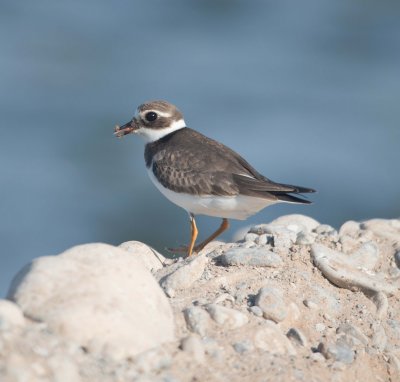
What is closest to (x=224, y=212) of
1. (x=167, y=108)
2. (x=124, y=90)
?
(x=167, y=108)

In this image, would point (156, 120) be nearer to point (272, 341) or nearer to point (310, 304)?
point (310, 304)

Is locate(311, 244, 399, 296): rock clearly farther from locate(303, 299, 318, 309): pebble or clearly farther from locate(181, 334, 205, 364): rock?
locate(181, 334, 205, 364): rock

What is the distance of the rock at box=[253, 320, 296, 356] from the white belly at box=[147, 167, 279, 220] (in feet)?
7.05

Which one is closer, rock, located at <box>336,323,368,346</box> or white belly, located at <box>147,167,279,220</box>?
rock, located at <box>336,323,368,346</box>

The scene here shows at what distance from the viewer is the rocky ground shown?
4.25 meters

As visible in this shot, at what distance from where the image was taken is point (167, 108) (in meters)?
8.20

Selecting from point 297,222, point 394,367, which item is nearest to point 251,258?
point 394,367

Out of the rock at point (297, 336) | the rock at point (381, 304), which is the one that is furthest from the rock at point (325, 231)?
the rock at point (297, 336)

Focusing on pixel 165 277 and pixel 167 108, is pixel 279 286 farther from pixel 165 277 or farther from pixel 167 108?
pixel 167 108

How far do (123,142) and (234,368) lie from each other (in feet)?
44.6

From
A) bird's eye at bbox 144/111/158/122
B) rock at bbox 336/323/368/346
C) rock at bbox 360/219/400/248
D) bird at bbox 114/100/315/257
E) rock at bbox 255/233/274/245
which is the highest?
bird's eye at bbox 144/111/158/122

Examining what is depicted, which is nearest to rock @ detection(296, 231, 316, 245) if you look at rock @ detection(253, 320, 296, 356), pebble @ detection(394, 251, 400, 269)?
pebble @ detection(394, 251, 400, 269)

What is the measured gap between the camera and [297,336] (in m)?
5.22

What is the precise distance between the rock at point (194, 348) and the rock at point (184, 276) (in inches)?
37.1
